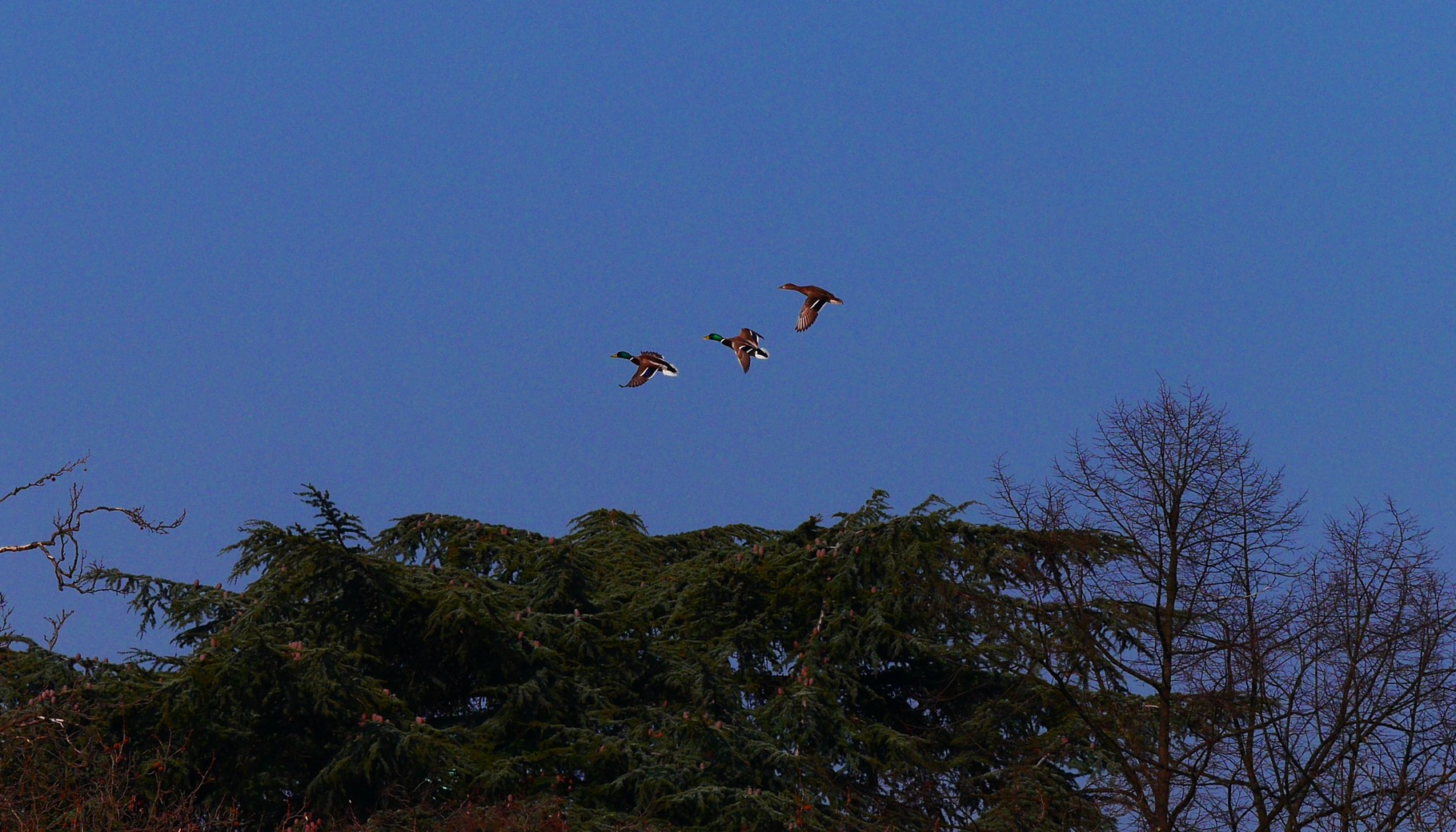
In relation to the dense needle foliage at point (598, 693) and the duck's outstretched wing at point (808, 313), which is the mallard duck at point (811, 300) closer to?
the duck's outstretched wing at point (808, 313)

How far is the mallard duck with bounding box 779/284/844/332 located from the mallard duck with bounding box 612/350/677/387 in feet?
→ 8.61

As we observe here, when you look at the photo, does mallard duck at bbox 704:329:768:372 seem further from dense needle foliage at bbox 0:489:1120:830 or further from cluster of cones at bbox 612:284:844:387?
dense needle foliage at bbox 0:489:1120:830

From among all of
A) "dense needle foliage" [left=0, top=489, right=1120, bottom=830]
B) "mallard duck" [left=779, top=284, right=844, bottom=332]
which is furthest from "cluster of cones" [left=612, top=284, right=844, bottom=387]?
"dense needle foliage" [left=0, top=489, right=1120, bottom=830]

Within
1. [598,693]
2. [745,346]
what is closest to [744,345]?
[745,346]

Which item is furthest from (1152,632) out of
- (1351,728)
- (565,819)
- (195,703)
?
A: (195,703)

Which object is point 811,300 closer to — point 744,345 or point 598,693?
point 744,345

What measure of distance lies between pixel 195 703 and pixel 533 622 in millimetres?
4109

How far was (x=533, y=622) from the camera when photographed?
57.4 feet

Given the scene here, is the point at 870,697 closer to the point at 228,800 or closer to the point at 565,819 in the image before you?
the point at 565,819

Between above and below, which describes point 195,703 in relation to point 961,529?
below

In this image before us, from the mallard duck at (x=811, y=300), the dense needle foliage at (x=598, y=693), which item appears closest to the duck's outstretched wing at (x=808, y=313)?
the mallard duck at (x=811, y=300)

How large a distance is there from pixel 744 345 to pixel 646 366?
221cm

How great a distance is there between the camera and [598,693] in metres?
17.3

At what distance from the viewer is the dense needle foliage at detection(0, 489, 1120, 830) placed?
15234 millimetres
